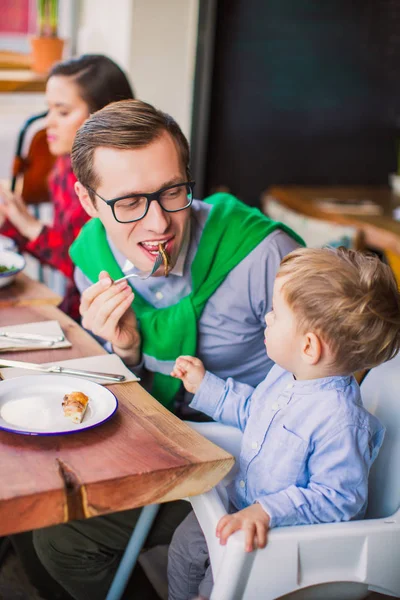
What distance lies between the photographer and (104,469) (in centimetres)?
118

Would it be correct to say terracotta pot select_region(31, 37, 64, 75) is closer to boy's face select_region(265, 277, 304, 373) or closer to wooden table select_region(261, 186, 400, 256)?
wooden table select_region(261, 186, 400, 256)

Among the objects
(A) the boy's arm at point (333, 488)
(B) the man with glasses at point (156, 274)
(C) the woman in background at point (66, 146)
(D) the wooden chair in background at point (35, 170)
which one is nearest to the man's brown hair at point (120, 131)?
(B) the man with glasses at point (156, 274)

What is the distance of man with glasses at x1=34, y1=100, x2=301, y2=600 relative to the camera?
161 cm

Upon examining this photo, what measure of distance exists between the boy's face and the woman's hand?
4.50 ft

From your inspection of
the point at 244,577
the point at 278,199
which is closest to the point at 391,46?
the point at 278,199

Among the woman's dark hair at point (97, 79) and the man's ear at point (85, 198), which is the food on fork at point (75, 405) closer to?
the man's ear at point (85, 198)

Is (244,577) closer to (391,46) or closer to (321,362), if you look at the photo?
(321,362)

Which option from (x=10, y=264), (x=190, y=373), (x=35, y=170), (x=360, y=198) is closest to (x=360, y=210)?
(x=360, y=198)

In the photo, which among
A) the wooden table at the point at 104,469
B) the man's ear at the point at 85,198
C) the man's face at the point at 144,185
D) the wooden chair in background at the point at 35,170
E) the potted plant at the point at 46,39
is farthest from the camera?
the potted plant at the point at 46,39

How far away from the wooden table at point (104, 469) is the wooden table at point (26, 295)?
65 cm

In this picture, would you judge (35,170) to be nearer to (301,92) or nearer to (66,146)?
(66,146)

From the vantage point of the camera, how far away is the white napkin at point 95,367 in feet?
4.89

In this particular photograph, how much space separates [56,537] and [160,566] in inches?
19.5

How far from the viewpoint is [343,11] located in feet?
13.6
